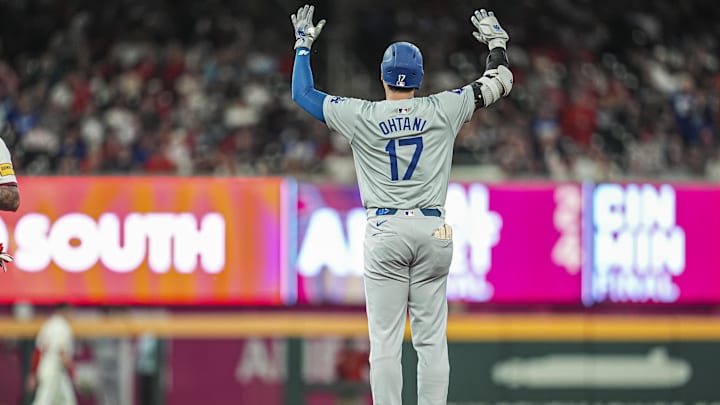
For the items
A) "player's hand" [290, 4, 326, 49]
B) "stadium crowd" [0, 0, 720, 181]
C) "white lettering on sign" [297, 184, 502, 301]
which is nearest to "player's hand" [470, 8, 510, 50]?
"player's hand" [290, 4, 326, 49]

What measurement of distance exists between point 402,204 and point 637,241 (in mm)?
7068

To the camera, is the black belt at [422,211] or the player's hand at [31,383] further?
the player's hand at [31,383]

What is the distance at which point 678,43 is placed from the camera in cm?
1703

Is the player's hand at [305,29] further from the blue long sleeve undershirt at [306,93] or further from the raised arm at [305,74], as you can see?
the blue long sleeve undershirt at [306,93]

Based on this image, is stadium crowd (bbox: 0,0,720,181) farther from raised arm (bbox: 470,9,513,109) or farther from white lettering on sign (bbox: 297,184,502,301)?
raised arm (bbox: 470,9,513,109)

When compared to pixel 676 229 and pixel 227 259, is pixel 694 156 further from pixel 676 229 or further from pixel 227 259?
pixel 227 259

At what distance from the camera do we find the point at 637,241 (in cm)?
1259

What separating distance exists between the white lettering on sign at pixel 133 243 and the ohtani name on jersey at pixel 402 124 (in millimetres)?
6583

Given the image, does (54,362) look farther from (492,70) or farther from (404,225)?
(492,70)

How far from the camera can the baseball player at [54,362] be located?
499 inches

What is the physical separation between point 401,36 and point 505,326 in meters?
4.27

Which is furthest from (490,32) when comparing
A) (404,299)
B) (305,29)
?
(404,299)

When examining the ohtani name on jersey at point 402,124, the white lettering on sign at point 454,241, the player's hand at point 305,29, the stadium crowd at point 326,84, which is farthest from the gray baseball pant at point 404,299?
the stadium crowd at point 326,84

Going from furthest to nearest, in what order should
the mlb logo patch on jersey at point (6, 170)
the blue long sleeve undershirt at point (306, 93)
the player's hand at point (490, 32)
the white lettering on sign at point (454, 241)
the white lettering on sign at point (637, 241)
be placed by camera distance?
the white lettering on sign at point (637, 241) → the white lettering on sign at point (454, 241) → the player's hand at point (490, 32) → the blue long sleeve undershirt at point (306, 93) → the mlb logo patch on jersey at point (6, 170)
